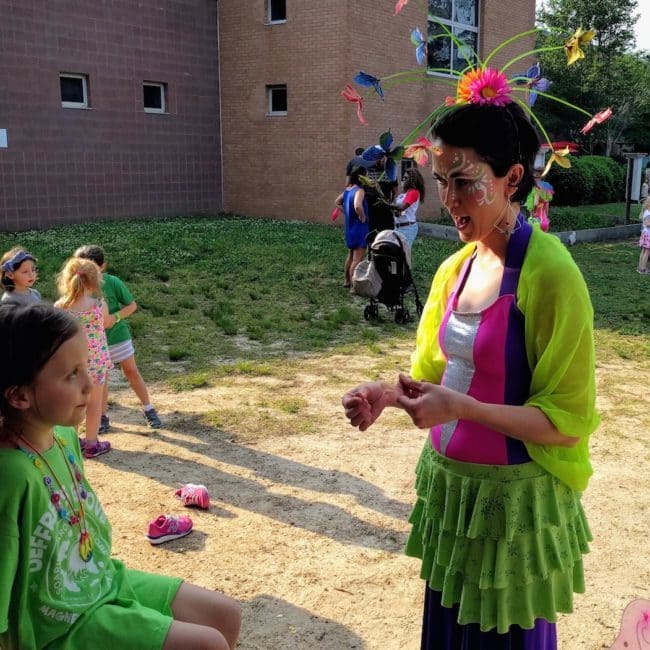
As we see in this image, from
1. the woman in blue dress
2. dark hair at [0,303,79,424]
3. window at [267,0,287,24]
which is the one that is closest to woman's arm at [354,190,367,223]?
the woman in blue dress

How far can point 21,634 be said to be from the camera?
1.95m

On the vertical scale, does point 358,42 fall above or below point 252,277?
above

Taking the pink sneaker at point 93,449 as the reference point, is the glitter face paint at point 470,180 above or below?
above

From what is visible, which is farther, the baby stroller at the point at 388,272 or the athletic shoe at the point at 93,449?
the baby stroller at the point at 388,272

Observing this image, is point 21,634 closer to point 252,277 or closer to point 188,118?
point 252,277

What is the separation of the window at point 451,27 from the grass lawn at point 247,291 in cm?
537

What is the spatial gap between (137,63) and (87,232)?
15.9 ft

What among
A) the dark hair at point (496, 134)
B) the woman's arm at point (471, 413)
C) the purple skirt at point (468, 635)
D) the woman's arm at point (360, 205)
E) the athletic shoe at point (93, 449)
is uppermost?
the dark hair at point (496, 134)

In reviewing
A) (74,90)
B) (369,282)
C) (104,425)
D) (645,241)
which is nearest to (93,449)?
(104,425)

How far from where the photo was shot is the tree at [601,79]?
34688 millimetres

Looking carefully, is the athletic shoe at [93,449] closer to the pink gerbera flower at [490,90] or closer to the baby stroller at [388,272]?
the pink gerbera flower at [490,90]

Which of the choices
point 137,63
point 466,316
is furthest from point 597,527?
point 137,63

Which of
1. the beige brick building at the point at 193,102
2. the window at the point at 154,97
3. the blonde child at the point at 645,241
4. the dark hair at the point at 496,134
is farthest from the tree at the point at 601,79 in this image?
the dark hair at the point at 496,134

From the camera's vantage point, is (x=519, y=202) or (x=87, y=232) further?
(x=87, y=232)
